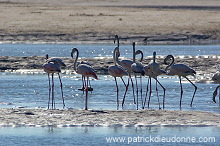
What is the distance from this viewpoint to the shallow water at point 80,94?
1234 cm

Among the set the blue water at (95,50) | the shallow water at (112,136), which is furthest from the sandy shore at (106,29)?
the shallow water at (112,136)

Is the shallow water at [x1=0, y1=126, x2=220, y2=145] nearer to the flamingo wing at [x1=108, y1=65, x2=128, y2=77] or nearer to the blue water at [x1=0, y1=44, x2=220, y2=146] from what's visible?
the blue water at [x1=0, y1=44, x2=220, y2=146]

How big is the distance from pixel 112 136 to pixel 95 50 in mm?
16197

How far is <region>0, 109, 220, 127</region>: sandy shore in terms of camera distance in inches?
394

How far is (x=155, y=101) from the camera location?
1315cm

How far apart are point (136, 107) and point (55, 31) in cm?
1925

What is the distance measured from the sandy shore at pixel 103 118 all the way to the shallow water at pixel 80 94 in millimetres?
998

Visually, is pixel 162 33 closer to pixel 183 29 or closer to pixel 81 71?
pixel 183 29

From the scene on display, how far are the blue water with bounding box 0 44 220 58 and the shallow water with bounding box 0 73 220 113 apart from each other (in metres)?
5.53

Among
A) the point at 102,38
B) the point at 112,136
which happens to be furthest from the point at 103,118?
the point at 102,38

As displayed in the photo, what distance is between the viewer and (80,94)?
14.2 m

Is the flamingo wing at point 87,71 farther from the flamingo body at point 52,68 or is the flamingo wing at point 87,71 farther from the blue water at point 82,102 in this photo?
the blue water at point 82,102

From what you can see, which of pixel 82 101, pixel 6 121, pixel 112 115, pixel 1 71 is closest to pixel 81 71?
pixel 82 101

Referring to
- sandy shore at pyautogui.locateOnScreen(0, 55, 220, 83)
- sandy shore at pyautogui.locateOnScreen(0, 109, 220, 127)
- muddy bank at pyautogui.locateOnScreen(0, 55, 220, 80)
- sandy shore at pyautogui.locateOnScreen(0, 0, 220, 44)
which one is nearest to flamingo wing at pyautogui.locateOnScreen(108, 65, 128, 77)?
sandy shore at pyautogui.locateOnScreen(0, 109, 220, 127)
